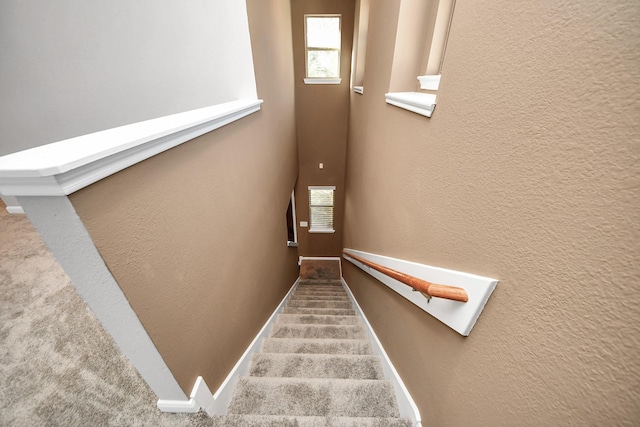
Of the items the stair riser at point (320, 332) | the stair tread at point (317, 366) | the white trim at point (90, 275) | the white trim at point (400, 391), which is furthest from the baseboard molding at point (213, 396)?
the white trim at point (400, 391)

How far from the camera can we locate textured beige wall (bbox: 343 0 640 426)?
353 mm

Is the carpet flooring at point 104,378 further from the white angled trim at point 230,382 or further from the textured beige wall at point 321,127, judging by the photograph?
the textured beige wall at point 321,127

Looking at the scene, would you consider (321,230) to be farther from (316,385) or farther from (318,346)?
(316,385)

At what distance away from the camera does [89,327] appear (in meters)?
1.39

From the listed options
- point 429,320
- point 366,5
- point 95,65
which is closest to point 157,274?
point 429,320

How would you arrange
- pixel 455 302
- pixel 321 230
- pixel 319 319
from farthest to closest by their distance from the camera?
1. pixel 321 230
2. pixel 319 319
3. pixel 455 302

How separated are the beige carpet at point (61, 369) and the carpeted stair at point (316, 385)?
13.7 inches

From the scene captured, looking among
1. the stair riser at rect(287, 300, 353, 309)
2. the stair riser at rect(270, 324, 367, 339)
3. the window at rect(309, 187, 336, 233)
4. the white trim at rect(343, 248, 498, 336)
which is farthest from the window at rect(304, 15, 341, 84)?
the white trim at rect(343, 248, 498, 336)

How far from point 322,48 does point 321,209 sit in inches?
127

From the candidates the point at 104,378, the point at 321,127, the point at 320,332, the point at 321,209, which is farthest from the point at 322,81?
the point at 104,378

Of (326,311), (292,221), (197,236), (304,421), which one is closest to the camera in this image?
(197,236)

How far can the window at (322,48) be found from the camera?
389 cm

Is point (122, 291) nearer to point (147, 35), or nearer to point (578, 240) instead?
point (578, 240)

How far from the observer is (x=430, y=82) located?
1357 mm
